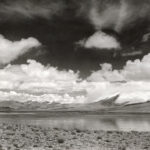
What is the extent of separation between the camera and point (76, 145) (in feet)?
78.5

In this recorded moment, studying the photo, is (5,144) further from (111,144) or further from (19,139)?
(111,144)

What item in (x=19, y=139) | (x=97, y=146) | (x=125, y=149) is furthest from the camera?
(x=19, y=139)

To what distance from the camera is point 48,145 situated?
23141 mm

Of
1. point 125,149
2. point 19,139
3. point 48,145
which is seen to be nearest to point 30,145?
point 48,145

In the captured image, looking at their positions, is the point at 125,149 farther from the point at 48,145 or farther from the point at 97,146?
the point at 48,145

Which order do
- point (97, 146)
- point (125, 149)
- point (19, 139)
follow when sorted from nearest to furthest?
point (125, 149) < point (97, 146) < point (19, 139)

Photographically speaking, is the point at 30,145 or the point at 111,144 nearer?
the point at 30,145

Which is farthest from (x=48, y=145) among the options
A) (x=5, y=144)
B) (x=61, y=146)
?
(x=5, y=144)

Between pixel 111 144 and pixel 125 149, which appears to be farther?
pixel 111 144

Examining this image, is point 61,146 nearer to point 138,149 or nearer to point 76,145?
point 76,145

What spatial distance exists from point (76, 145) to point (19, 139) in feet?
19.0

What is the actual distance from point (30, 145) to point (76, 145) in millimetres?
4042

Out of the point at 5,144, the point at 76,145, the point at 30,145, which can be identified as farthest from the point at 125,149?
the point at 5,144

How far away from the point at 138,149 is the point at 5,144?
36.8 ft
